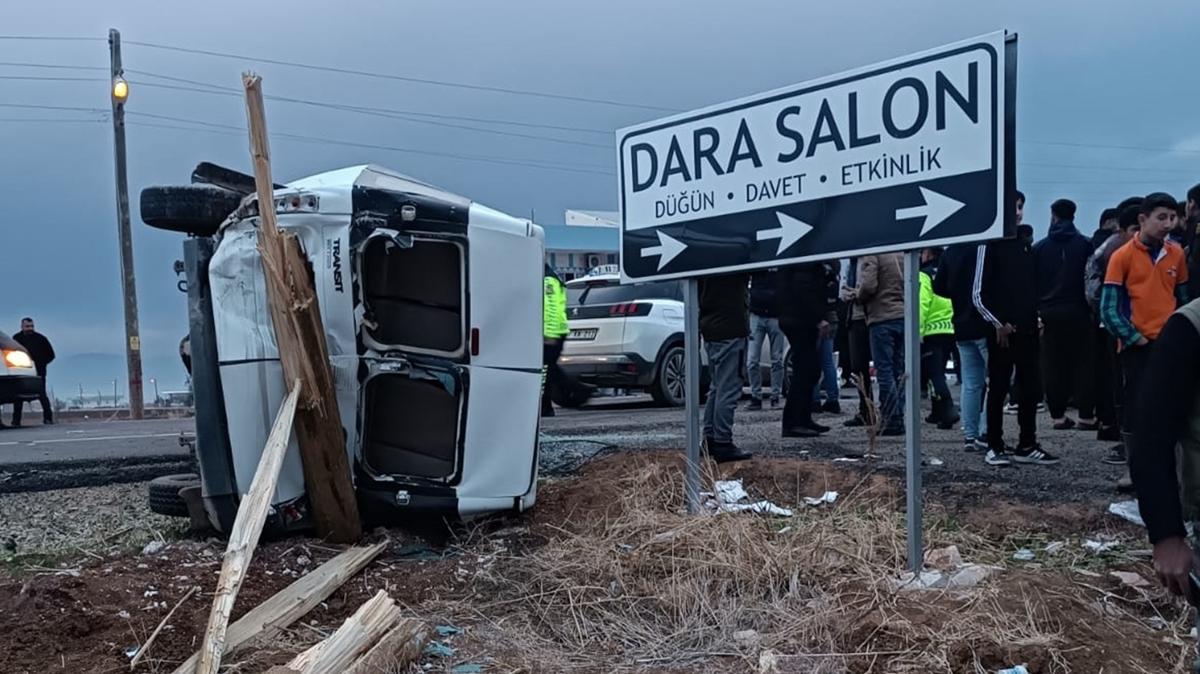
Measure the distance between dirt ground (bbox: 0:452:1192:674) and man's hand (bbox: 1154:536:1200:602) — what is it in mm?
898

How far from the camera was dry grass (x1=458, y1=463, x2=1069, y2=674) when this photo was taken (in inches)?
129

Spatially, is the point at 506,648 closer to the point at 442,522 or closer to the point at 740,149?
the point at 442,522

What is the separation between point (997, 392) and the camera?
695cm

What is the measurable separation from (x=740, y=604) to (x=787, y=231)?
1.64 m

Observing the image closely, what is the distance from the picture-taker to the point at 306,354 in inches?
182

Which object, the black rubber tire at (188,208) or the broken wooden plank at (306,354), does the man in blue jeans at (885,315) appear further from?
the black rubber tire at (188,208)

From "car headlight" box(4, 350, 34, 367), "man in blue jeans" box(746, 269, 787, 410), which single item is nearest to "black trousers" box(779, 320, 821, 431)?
"man in blue jeans" box(746, 269, 787, 410)

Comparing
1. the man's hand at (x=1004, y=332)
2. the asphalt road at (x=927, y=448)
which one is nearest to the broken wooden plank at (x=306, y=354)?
the asphalt road at (x=927, y=448)

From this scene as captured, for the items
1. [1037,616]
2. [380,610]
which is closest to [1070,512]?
[1037,616]

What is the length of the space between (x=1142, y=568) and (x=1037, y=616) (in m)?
1.03

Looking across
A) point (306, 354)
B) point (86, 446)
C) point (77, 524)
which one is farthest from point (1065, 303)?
point (86, 446)

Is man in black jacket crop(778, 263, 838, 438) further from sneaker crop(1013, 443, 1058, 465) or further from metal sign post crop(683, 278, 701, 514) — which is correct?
metal sign post crop(683, 278, 701, 514)

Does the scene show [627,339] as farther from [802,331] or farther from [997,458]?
[997,458]

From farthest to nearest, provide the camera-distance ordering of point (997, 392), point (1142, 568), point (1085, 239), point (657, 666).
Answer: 1. point (1085, 239)
2. point (997, 392)
3. point (1142, 568)
4. point (657, 666)
